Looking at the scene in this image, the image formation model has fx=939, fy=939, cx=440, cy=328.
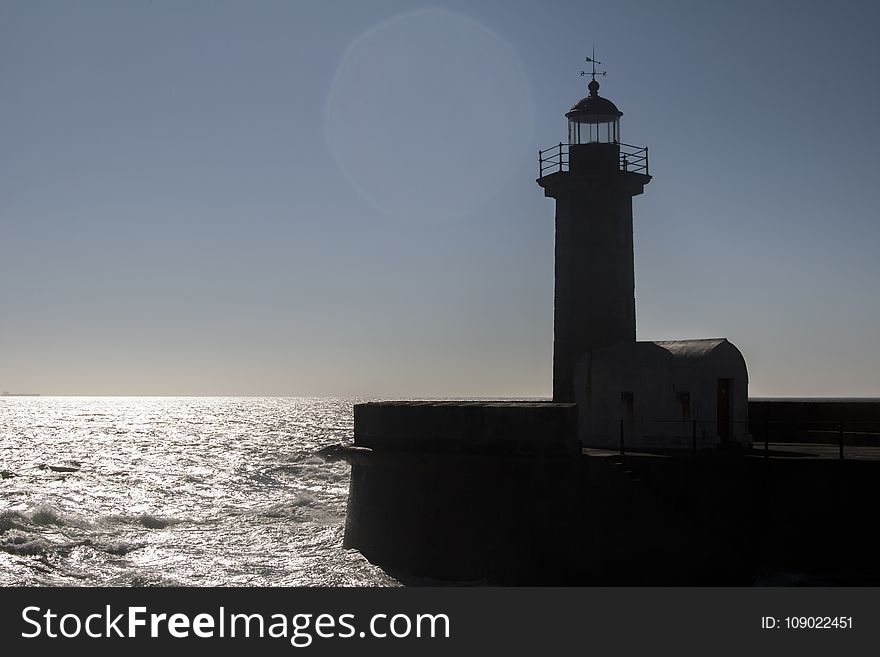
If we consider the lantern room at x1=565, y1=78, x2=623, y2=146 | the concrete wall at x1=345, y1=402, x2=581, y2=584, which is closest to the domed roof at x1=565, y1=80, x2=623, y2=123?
the lantern room at x1=565, y1=78, x2=623, y2=146

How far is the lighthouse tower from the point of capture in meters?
20.5

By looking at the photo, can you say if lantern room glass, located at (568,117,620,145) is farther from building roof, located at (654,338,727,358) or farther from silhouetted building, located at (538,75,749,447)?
building roof, located at (654,338,727,358)

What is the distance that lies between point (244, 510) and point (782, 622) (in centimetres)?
2135

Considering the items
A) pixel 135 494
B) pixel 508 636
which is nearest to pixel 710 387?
pixel 508 636

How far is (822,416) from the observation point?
20.6 m

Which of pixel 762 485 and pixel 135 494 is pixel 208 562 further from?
pixel 135 494

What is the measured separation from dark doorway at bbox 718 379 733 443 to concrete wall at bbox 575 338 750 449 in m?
0.07

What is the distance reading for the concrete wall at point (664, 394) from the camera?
1719cm

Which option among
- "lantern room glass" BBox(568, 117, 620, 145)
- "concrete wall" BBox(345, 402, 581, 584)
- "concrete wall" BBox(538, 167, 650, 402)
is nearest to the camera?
"concrete wall" BBox(345, 402, 581, 584)

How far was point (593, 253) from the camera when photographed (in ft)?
67.5

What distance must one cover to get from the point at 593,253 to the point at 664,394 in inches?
172

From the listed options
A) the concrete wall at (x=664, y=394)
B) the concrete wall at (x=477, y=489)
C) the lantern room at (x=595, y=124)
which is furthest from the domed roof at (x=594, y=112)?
the concrete wall at (x=477, y=489)

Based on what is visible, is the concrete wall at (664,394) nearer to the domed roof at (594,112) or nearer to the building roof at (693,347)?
the building roof at (693,347)

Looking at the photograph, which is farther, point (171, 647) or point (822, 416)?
point (822, 416)
